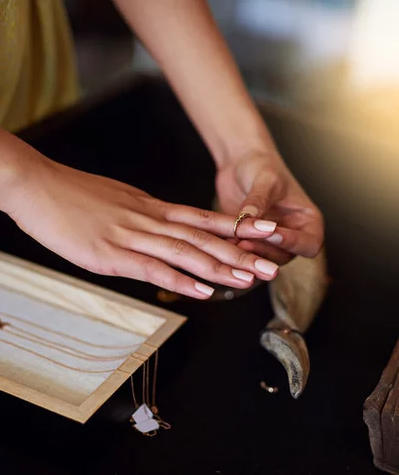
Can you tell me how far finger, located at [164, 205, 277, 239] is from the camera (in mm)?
770

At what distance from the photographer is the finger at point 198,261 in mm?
715

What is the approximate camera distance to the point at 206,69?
97 cm

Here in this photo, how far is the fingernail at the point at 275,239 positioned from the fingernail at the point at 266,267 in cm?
8

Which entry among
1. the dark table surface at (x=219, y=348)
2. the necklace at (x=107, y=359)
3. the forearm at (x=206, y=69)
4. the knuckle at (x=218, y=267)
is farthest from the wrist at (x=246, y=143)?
the necklace at (x=107, y=359)

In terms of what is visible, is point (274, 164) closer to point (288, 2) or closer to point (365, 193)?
point (365, 193)

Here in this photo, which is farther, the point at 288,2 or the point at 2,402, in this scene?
the point at 288,2

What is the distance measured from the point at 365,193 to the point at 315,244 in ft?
0.95

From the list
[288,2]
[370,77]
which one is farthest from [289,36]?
[370,77]

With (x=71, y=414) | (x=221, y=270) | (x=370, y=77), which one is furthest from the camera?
(x=370, y=77)

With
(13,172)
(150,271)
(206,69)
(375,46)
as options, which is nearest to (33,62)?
(206,69)

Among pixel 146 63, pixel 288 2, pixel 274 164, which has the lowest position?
pixel 146 63

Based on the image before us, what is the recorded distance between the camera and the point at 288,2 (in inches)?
102

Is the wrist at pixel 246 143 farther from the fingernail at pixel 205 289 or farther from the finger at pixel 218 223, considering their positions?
the fingernail at pixel 205 289

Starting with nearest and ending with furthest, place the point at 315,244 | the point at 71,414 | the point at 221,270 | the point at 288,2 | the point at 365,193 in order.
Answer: the point at 71,414 < the point at 221,270 < the point at 315,244 < the point at 365,193 < the point at 288,2
